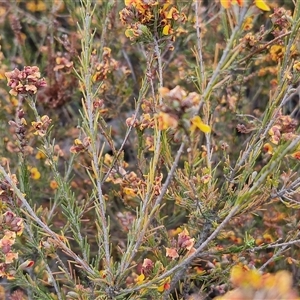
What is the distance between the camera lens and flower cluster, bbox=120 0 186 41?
3.52 feet

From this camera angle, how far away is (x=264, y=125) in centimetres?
111

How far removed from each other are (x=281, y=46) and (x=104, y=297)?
3.47ft

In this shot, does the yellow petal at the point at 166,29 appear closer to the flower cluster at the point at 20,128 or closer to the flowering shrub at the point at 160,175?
the flowering shrub at the point at 160,175

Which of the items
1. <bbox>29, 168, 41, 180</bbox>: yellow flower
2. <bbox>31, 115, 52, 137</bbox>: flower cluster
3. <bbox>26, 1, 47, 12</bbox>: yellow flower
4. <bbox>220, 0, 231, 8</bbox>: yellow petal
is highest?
<bbox>220, 0, 231, 8</bbox>: yellow petal

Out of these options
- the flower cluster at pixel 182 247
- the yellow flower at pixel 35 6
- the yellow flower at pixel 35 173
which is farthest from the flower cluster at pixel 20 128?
the yellow flower at pixel 35 6

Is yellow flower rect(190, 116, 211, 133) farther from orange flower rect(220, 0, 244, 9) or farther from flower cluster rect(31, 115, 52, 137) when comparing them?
flower cluster rect(31, 115, 52, 137)

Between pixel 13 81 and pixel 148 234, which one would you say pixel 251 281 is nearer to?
pixel 148 234

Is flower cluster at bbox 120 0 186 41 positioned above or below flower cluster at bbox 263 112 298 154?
above

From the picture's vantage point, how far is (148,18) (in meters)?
1.09

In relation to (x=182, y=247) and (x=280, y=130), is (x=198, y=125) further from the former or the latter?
(x=280, y=130)

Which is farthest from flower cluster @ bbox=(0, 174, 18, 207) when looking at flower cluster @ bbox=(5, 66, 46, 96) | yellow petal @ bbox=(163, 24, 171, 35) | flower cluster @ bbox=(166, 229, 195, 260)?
yellow petal @ bbox=(163, 24, 171, 35)

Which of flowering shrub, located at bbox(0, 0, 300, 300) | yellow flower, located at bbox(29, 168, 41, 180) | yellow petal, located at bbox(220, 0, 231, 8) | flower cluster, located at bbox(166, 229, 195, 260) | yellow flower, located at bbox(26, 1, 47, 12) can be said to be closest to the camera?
yellow petal, located at bbox(220, 0, 231, 8)

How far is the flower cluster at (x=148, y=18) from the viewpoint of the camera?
3.52 ft

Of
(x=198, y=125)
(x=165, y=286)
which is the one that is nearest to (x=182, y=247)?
(x=165, y=286)
